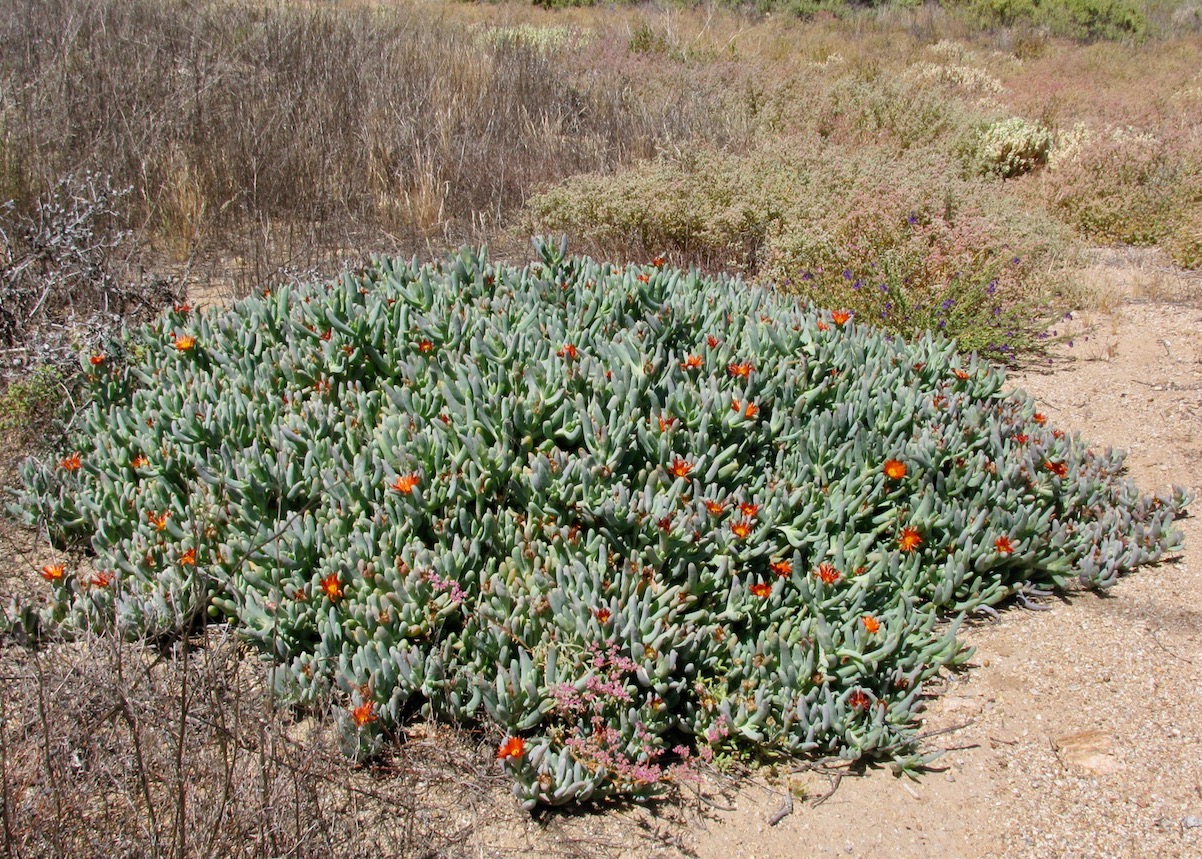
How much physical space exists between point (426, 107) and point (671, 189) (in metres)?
2.85

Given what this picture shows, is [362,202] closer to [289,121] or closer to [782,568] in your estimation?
[289,121]

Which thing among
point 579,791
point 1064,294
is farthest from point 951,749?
point 1064,294

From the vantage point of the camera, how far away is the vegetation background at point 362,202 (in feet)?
7.30

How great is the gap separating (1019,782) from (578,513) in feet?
4.67

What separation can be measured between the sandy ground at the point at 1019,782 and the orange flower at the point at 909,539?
1.13ft

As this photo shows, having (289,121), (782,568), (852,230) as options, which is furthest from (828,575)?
(289,121)

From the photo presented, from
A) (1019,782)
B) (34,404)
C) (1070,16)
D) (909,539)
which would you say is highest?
(1070,16)

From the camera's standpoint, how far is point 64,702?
2.31 metres

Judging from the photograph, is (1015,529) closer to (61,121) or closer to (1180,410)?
(1180,410)

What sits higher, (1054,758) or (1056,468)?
(1056,468)

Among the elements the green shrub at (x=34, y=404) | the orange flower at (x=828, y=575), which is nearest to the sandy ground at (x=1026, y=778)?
the orange flower at (x=828, y=575)

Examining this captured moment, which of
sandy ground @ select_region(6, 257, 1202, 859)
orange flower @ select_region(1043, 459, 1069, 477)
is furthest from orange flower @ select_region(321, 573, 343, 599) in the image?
orange flower @ select_region(1043, 459, 1069, 477)

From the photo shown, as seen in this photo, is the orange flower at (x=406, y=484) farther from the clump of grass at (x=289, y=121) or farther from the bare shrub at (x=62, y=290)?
the clump of grass at (x=289, y=121)

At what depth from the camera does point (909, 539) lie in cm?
302
